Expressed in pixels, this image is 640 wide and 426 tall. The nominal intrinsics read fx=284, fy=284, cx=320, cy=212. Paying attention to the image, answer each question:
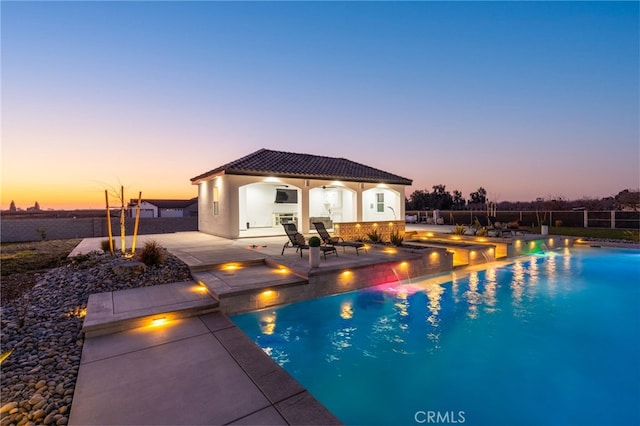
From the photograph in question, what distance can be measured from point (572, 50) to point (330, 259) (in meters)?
17.5

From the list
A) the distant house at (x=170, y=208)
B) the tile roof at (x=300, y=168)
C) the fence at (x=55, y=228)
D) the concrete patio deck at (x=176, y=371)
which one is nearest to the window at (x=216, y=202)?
the tile roof at (x=300, y=168)

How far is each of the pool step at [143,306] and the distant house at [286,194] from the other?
791cm

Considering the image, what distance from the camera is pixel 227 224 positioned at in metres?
14.1

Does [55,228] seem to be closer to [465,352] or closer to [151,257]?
[151,257]

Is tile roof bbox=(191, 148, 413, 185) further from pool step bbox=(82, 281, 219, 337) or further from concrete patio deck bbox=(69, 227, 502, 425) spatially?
concrete patio deck bbox=(69, 227, 502, 425)

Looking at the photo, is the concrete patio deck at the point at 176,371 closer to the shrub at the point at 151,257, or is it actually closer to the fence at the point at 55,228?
the shrub at the point at 151,257

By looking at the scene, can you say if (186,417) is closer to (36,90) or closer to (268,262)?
(268,262)

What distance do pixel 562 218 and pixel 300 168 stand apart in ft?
74.0

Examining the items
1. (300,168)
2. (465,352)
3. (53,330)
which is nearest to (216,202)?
(300,168)

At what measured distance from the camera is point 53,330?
4.61 meters

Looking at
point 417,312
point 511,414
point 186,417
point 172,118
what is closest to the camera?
point 186,417

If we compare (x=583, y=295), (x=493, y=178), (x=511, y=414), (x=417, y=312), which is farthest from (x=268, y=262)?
(x=493, y=178)

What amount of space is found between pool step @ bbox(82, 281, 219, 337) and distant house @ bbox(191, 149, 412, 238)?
26.0ft

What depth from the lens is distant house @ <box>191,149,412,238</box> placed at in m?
14.2
